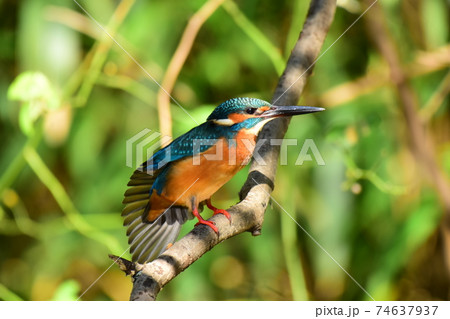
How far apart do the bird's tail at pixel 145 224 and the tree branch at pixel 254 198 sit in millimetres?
178

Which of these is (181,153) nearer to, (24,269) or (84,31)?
(84,31)

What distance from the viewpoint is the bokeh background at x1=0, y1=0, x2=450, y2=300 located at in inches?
73.6

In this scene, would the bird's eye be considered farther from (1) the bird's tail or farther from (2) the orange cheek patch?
(1) the bird's tail

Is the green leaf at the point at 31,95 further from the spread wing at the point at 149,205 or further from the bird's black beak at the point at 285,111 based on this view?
the bird's black beak at the point at 285,111

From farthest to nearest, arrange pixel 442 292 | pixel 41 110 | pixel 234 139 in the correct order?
pixel 442 292 → pixel 41 110 → pixel 234 139

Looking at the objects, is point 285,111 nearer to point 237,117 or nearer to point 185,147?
point 237,117

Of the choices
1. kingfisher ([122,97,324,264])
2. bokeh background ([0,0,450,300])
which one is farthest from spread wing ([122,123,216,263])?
bokeh background ([0,0,450,300])

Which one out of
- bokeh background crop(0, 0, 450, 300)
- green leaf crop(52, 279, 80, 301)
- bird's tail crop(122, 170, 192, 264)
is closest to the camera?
bird's tail crop(122, 170, 192, 264)

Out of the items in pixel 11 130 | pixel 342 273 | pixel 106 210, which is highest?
pixel 11 130

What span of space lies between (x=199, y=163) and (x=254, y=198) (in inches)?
4.9

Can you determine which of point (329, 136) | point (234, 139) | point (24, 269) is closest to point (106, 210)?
point (24, 269)

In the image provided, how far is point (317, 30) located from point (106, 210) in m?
1.01

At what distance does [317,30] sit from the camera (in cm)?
132

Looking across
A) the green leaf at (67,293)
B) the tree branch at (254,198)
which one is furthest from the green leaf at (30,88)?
the tree branch at (254,198)
